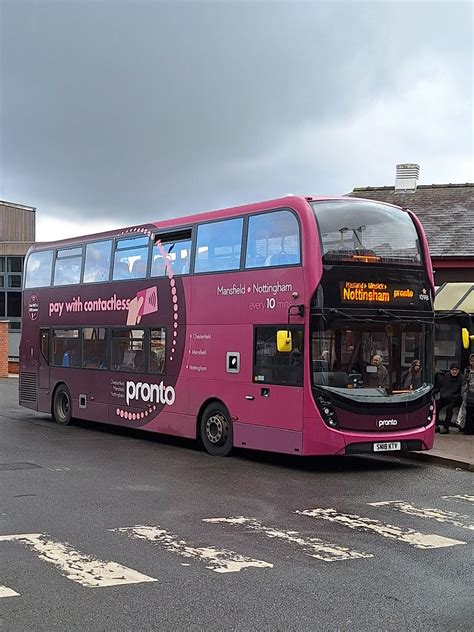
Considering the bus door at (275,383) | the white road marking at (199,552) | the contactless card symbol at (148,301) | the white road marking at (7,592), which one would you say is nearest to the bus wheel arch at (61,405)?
the contactless card symbol at (148,301)

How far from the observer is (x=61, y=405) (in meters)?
19.9

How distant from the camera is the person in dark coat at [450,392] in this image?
17219mm

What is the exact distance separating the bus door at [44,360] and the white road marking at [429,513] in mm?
11878

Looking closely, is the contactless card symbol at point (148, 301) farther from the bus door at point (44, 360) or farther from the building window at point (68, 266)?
the bus door at point (44, 360)

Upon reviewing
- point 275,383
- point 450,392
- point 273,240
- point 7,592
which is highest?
point 273,240

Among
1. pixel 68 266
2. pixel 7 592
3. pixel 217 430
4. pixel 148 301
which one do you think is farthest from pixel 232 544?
pixel 68 266

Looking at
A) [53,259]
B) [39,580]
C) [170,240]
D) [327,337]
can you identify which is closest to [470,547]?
[39,580]

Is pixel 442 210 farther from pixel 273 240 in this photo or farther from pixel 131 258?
pixel 273 240

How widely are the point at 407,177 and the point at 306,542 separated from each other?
2113 cm

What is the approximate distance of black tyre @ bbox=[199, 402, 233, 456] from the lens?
1423cm

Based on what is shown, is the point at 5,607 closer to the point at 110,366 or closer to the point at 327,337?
the point at 327,337

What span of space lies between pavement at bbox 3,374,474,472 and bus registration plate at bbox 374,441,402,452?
1272 mm

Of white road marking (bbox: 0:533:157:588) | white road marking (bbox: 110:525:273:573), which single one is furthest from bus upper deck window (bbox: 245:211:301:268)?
white road marking (bbox: 0:533:157:588)

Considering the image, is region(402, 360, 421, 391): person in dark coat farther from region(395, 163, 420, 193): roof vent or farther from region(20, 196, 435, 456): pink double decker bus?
region(395, 163, 420, 193): roof vent
